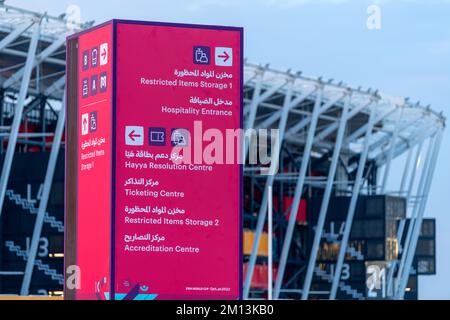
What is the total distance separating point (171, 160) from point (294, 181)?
72.8m

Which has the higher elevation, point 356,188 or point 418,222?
point 356,188

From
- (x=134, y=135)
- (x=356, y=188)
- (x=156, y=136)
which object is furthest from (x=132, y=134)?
(x=356, y=188)

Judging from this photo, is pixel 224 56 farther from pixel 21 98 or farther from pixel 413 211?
pixel 413 211

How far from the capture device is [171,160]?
20.3m

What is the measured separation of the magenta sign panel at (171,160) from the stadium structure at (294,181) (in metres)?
29.4

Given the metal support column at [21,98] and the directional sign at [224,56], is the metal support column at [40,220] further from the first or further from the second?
the directional sign at [224,56]

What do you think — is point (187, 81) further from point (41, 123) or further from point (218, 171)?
point (41, 123)

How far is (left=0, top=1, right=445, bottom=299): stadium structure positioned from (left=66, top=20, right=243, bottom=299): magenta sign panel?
1158 inches

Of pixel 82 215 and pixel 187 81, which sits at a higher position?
pixel 187 81

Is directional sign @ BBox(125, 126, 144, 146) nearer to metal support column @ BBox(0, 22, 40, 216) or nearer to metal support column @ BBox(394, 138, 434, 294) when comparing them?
metal support column @ BBox(0, 22, 40, 216)

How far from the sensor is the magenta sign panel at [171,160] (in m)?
20.0
